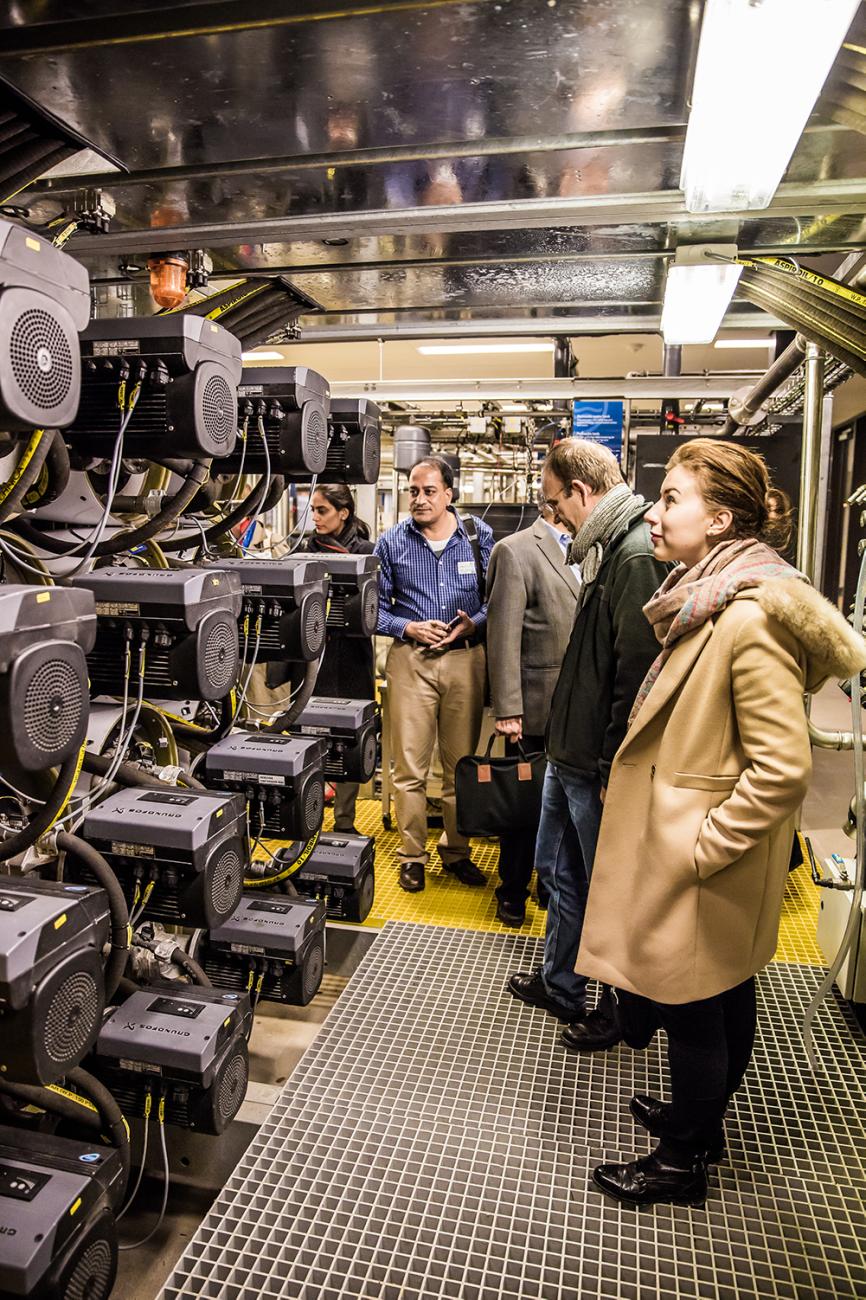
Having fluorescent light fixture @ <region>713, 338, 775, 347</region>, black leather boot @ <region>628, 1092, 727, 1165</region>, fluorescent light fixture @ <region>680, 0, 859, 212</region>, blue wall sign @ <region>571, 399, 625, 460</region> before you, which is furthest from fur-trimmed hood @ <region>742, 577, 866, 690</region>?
fluorescent light fixture @ <region>713, 338, 775, 347</region>

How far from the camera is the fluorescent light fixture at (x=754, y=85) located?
1.28 metres

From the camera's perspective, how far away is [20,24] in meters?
1.42

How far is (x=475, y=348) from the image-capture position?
8.12 m

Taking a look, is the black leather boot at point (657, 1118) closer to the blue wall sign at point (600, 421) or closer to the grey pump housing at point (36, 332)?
the grey pump housing at point (36, 332)

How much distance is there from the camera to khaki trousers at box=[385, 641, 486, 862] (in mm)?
3654

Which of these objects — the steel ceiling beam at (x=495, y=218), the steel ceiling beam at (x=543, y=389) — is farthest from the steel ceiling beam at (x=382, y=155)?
the steel ceiling beam at (x=543, y=389)

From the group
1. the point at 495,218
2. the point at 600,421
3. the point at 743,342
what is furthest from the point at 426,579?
the point at 743,342

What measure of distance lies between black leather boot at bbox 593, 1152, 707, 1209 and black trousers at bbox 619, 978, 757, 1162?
0.11 ft

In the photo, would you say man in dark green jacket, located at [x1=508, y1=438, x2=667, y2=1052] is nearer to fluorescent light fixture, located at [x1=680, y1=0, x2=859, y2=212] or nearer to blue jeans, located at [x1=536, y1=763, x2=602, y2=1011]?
blue jeans, located at [x1=536, y1=763, x2=602, y2=1011]

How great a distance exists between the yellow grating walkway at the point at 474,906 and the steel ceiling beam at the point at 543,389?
2455mm

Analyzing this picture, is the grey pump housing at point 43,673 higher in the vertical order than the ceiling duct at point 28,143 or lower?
lower

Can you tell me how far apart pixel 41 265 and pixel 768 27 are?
1244mm

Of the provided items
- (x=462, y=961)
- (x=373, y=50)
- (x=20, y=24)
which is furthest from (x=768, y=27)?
(x=462, y=961)

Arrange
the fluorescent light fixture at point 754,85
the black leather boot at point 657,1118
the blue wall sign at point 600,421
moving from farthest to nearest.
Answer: the blue wall sign at point 600,421 → the black leather boot at point 657,1118 → the fluorescent light fixture at point 754,85
